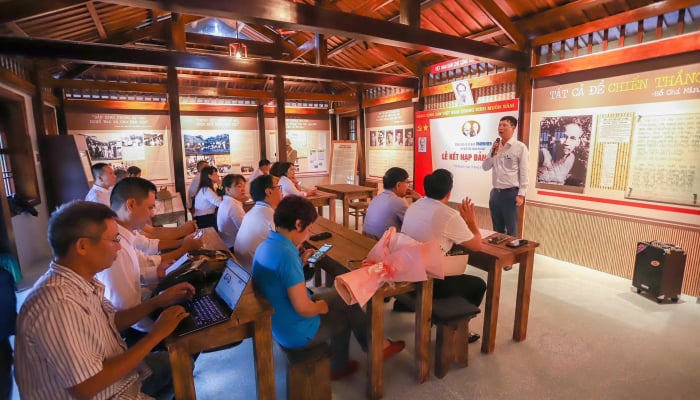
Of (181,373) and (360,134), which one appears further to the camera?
(360,134)

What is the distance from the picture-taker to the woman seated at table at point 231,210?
3129 millimetres

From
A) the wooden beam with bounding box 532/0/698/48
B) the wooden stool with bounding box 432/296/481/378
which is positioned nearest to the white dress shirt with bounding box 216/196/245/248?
the wooden stool with bounding box 432/296/481/378

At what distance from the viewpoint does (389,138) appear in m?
7.68

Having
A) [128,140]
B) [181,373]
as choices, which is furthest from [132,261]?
[128,140]

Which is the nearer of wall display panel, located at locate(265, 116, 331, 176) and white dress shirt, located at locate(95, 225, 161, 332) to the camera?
white dress shirt, located at locate(95, 225, 161, 332)

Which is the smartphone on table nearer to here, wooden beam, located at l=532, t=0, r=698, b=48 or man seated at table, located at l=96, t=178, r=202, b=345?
man seated at table, located at l=96, t=178, r=202, b=345

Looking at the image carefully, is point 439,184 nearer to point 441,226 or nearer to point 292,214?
point 441,226

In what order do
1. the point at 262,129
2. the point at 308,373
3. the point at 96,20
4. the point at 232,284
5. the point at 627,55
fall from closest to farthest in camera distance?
the point at 232,284 < the point at 308,373 < the point at 627,55 < the point at 96,20 < the point at 262,129

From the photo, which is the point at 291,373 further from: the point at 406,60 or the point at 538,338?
the point at 406,60

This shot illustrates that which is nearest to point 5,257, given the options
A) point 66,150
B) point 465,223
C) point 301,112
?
point 66,150

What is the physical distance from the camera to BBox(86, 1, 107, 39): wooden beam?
4.41 meters

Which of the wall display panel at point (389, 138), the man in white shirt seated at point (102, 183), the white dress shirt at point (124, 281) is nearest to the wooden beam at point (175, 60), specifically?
the wall display panel at point (389, 138)

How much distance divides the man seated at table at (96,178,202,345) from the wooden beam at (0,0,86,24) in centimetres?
219

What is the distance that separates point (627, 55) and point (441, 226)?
125 inches
